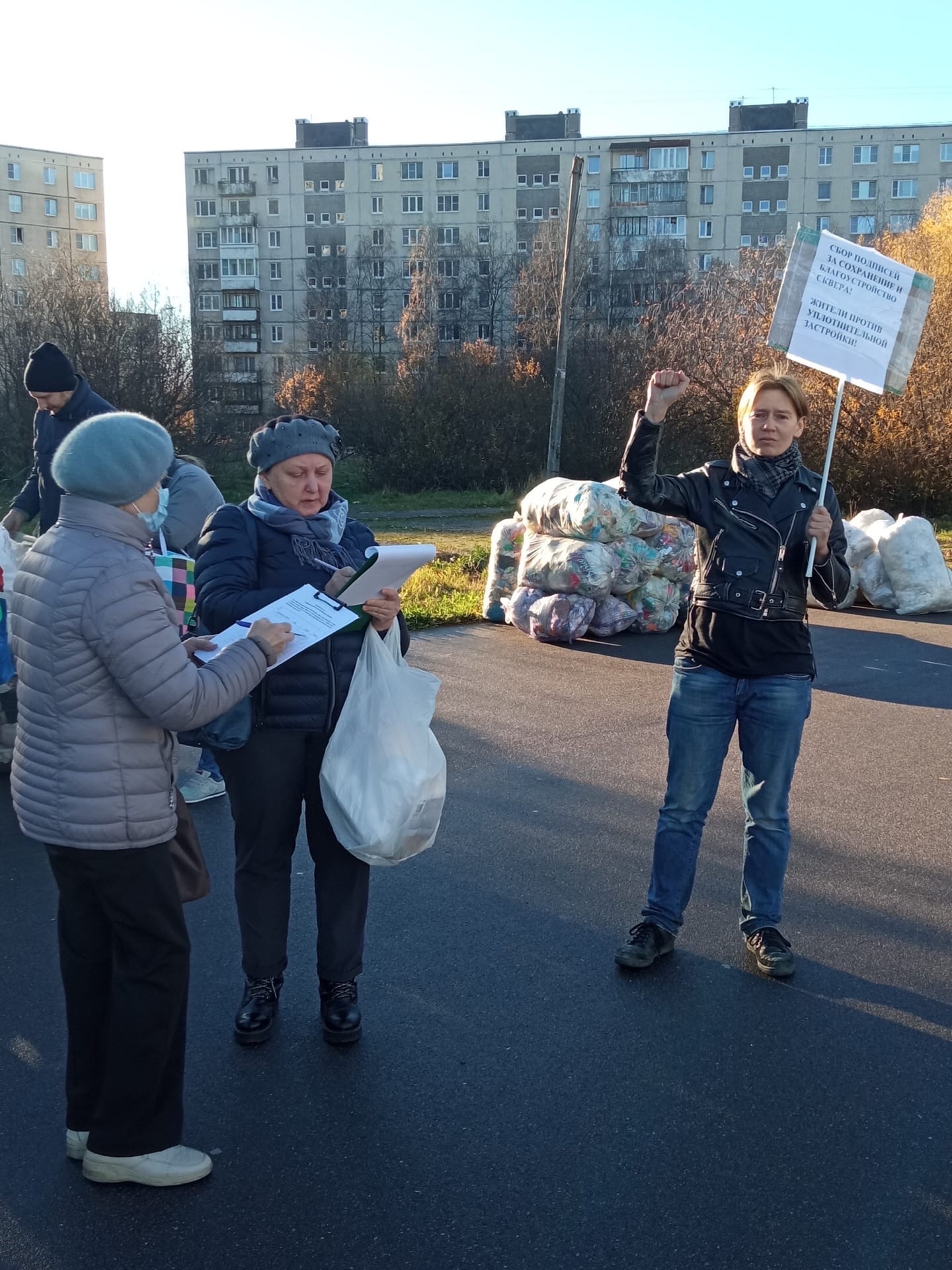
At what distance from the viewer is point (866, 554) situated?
12633mm

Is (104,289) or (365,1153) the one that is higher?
(104,289)

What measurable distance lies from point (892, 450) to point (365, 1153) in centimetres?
2368

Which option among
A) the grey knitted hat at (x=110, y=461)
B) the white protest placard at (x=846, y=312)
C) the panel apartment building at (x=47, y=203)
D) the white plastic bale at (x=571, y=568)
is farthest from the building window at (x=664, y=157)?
the grey knitted hat at (x=110, y=461)

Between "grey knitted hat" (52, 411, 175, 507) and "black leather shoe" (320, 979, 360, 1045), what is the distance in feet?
5.73

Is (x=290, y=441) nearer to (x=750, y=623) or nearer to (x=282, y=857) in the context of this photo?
(x=282, y=857)

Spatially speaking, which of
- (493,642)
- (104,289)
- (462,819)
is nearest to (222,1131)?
(462,819)

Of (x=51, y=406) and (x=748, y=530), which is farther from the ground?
(x=51, y=406)

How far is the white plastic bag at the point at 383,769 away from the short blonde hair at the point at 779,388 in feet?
4.83

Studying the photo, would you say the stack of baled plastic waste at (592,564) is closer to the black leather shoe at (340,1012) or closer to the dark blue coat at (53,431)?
the dark blue coat at (53,431)

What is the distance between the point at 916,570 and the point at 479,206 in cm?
7180

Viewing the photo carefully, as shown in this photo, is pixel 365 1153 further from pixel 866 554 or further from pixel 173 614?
pixel 866 554

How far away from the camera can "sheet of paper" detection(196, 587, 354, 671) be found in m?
3.15

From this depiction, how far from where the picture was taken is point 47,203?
89.8m

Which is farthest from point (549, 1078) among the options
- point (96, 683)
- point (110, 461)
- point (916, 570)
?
point (916, 570)
